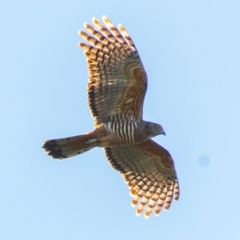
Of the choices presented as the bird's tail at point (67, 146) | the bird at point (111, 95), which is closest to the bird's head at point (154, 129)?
the bird at point (111, 95)

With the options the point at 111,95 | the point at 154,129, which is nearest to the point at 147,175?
the point at 154,129

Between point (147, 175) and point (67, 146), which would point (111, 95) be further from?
point (147, 175)

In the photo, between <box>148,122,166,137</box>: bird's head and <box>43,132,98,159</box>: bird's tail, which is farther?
<box>148,122,166,137</box>: bird's head

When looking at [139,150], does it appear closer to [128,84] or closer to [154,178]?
[154,178]

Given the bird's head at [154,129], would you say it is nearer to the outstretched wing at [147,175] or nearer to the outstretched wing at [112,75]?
the outstretched wing at [112,75]

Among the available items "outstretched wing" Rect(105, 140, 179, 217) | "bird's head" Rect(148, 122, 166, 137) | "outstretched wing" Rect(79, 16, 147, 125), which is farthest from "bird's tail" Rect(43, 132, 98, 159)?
"outstretched wing" Rect(105, 140, 179, 217)

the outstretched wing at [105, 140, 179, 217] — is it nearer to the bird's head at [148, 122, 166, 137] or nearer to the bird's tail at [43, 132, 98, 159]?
the bird's head at [148, 122, 166, 137]
